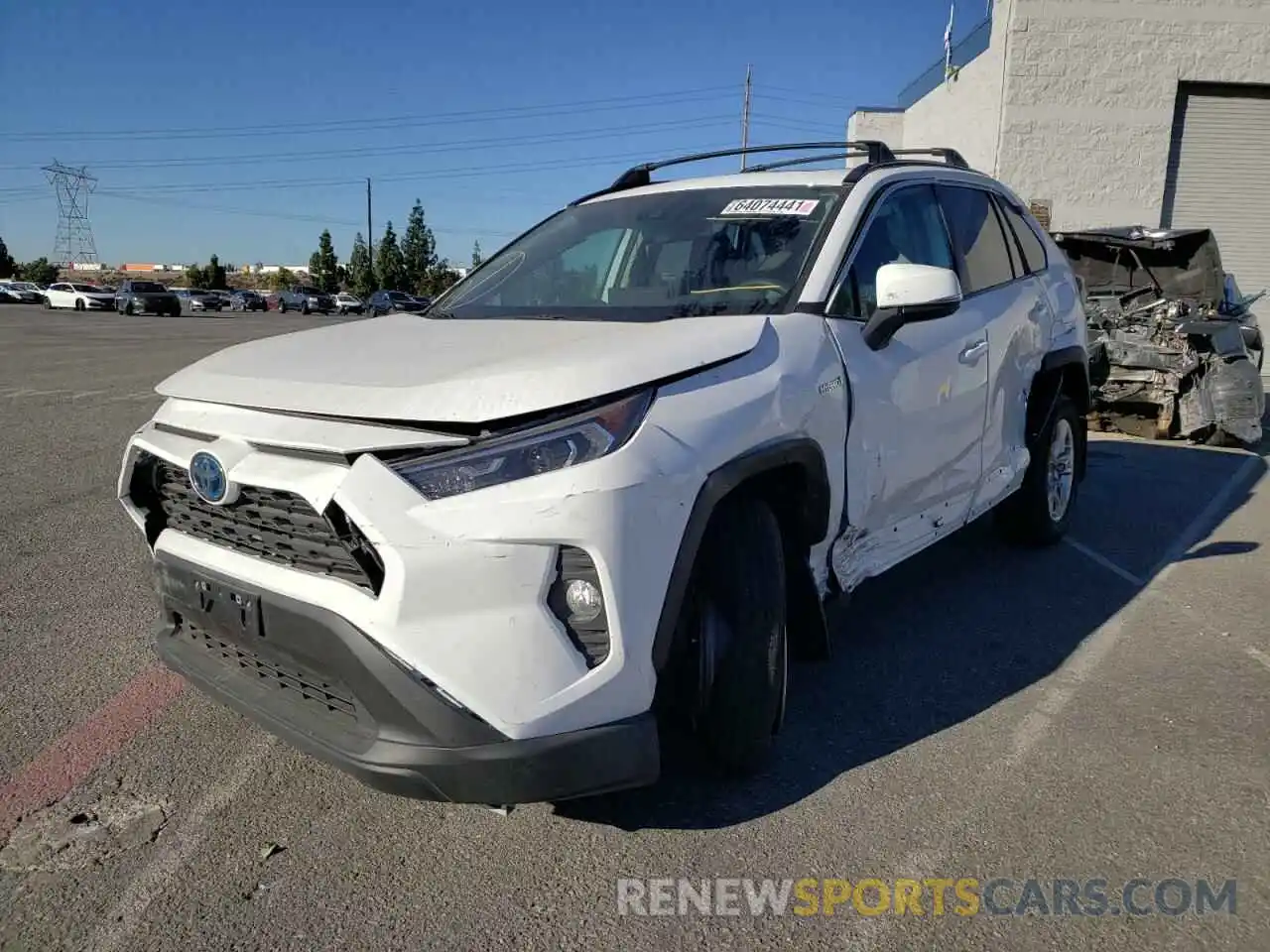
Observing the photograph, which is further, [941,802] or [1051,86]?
[1051,86]

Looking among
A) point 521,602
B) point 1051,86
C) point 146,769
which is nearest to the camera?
point 521,602

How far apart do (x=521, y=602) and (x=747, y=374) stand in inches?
36.4

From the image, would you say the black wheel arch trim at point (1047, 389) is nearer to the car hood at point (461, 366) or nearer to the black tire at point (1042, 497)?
the black tire at point (1042, 497)

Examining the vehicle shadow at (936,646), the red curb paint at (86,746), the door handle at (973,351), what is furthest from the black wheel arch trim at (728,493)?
the red curb paint at (86,746)

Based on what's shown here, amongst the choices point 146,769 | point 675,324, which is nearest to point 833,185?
point 675,324

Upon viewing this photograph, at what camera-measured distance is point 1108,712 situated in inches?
132

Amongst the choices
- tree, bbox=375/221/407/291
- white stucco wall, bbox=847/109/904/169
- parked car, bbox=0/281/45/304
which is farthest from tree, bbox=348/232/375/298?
white stucco wall, bbox=847/109/904/169

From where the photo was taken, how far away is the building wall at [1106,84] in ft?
58.1

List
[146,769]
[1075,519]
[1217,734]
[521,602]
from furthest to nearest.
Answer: [1075,519]
[1217,734]
[146,769]
[521,602]

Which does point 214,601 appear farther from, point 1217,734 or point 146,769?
point 1217,734

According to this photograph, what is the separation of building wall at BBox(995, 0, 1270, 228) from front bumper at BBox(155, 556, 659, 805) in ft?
62.9

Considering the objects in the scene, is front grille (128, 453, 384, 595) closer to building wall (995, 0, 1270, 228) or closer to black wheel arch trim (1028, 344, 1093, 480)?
black wheel arch trim (1028, 344, 1093, 480)

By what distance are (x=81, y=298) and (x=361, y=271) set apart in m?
29.2

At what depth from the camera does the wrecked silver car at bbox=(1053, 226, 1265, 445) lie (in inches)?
346
